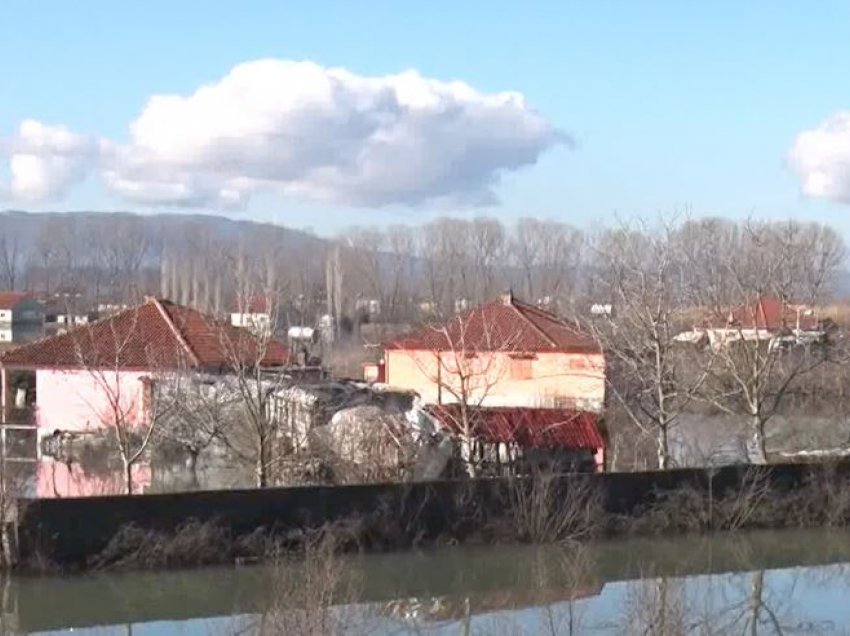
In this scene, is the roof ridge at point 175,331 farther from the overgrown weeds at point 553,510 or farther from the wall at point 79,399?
the overgrown weeds at point 553,510

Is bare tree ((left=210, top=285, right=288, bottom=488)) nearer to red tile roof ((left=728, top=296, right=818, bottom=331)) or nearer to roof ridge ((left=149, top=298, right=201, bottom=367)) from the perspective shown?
roof ridge ((left=149, top=298, right=201, bottom=367))

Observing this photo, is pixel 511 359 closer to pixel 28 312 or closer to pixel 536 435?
pixel 536 435

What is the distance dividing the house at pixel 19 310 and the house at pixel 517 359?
4921cm

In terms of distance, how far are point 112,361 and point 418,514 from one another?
11305 millimetres

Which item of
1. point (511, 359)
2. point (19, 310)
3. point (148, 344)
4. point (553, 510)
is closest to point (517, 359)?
point (511, 359)

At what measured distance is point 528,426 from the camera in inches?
861

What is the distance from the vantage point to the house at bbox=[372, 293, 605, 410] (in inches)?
1276

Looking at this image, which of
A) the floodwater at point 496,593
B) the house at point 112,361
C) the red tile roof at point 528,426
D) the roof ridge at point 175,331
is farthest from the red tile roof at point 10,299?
the floodwater at point 496,593

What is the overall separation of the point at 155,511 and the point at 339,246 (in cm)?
7763

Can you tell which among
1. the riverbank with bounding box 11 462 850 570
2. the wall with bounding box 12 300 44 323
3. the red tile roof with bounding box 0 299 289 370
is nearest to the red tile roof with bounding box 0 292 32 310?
the wall with bounding box 12 300 44 323

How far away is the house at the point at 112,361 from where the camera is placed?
26.2 meters

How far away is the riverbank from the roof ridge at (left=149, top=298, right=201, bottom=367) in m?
9.33

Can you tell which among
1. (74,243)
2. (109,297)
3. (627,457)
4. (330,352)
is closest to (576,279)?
(109,297)

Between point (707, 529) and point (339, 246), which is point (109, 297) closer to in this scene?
point (339, 246)
